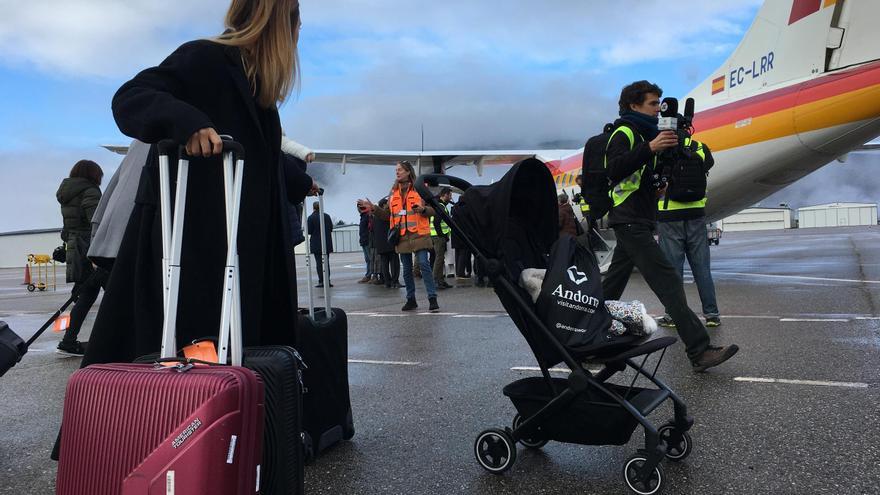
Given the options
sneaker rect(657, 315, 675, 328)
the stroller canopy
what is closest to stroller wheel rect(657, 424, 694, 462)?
the stroller canopy

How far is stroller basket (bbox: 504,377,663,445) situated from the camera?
2336 mm

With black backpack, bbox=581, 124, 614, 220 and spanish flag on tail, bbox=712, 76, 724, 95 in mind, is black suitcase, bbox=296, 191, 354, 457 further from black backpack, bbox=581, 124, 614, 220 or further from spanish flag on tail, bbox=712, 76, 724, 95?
spanish flag on tail, bbox=712, 76, 724, 95

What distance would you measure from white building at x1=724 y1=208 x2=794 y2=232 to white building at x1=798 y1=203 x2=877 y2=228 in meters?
3.45

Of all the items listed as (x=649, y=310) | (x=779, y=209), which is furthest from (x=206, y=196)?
→ (x=779, y=209)

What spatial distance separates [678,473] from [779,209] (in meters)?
80.1

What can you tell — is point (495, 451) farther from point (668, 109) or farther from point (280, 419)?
point (668, 109)

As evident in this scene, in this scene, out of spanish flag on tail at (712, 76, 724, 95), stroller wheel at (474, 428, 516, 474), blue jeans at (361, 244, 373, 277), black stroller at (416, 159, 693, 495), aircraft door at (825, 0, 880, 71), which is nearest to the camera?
black stroller at (416, 159, 693, 495)

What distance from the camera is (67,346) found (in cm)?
Result: 557

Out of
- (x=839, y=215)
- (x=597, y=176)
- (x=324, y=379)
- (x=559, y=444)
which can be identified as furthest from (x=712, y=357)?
(x=839, y=215)

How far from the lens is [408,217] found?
8188mm

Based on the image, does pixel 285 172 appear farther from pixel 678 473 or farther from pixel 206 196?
pixel 678 473

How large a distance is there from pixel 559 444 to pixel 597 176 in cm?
202

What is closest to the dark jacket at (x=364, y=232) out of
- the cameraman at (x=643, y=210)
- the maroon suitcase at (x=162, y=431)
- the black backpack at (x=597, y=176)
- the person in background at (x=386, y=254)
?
the person in background at (x=386, y=254)

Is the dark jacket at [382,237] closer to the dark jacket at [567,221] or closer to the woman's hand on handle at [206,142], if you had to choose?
the dark jacket at [567,221]
